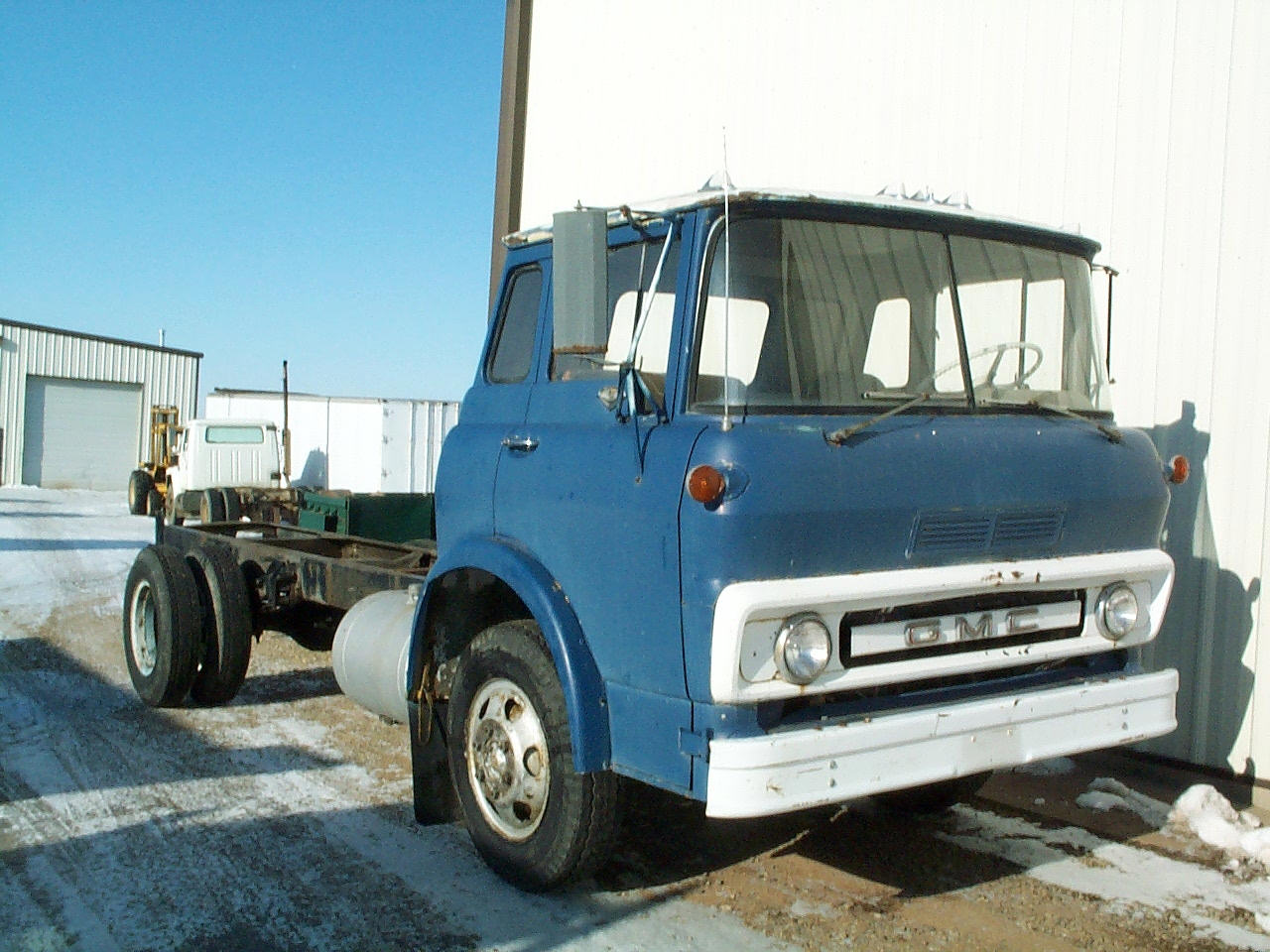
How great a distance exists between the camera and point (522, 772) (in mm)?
4395

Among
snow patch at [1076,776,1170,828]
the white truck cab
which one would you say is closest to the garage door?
the white truck cab

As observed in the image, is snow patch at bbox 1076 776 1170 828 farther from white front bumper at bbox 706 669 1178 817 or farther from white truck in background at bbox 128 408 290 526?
white truck in background at bbox 128 408 290 526

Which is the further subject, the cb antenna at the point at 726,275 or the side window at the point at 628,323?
the side window at the point at 628,323

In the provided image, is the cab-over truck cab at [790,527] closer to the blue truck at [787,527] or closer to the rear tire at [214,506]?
the blue truck at [787,527]

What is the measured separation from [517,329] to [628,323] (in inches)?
33.7

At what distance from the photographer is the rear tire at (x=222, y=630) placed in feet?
24.1

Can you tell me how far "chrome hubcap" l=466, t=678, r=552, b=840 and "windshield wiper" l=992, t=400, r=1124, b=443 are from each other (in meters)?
2.12

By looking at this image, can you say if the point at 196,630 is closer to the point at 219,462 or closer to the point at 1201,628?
the point at 1201,628

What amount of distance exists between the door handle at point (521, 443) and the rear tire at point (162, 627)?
3.60 m

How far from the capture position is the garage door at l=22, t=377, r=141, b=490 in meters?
35.8

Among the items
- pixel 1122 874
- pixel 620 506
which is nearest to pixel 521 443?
pixel 620 506

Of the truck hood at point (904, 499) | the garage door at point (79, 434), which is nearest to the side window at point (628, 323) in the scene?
the truck hood at point (904, 499)

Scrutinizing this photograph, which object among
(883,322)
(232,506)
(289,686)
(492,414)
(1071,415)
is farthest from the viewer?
(232,506)

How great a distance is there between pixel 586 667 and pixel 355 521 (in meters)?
5.51
